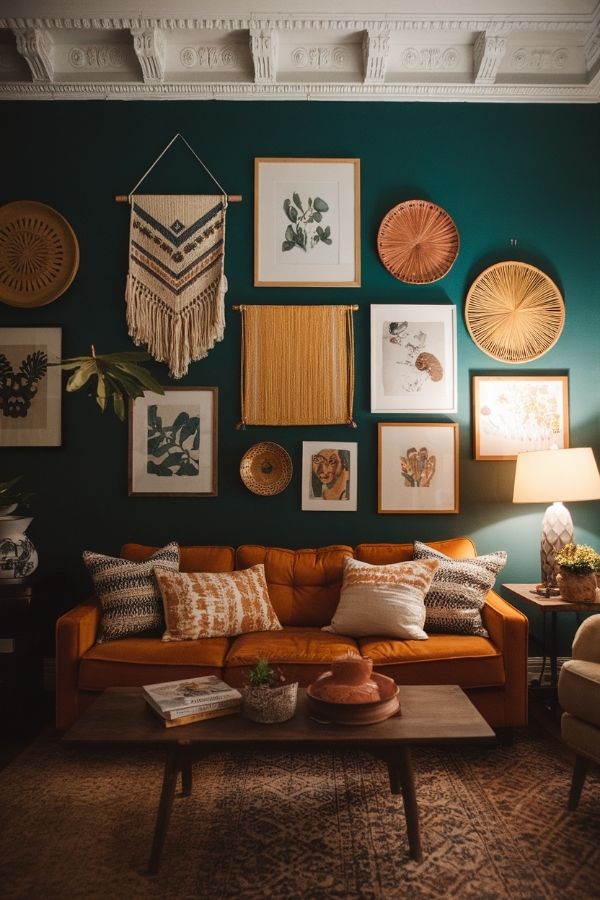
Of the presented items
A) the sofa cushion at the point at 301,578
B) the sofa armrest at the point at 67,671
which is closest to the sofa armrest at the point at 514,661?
the sofa cushion at the point at 301,578

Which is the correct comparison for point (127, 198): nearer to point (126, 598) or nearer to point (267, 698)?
point (126, 598)

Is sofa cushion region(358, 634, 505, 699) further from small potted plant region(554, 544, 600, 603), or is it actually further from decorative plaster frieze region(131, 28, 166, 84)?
decorative plaster frieze region(131, 28, 166, 84)

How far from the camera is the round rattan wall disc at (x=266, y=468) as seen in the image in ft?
12.9

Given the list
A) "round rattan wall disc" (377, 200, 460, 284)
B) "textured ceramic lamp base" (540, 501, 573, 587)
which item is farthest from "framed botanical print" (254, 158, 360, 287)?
"textured ceramic lamp base" (540, 501, 573, 587)

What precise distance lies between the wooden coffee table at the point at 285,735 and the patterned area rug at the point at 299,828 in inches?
4.8

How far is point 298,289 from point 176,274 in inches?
30.1

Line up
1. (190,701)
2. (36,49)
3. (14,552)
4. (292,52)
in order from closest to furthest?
(190,701)
(14,552)
(36,49)
(292,52)

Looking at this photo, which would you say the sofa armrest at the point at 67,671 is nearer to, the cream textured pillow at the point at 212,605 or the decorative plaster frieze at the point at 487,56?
the cream textured pillow at the point at 212,605

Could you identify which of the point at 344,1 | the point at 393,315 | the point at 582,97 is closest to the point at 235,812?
the point at 393,315

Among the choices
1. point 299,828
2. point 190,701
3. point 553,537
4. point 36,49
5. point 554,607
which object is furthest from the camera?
point 36,49

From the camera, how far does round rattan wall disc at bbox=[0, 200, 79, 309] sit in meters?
3.99

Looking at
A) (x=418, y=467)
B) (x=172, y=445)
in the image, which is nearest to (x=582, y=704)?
(x=418, y=467)

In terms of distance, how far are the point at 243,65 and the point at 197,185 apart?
0.77 metres

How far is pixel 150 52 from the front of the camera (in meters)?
3.83
